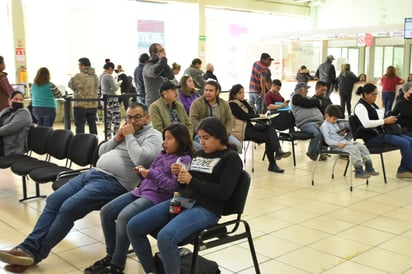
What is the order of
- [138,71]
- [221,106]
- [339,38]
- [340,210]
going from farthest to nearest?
[339,38], [138,71], [221,106], [340,210]

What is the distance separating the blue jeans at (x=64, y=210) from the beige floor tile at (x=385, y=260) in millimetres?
1782

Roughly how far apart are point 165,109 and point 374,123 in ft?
7.99

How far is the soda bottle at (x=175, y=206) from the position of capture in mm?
2770

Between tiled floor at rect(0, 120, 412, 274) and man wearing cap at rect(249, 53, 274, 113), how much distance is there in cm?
344

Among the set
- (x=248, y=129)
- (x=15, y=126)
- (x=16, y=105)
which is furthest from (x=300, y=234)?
(x=16, y=105)

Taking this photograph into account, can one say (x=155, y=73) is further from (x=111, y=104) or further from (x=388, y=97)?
(x=388, y=97)

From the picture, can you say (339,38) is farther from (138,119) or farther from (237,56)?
(138,119)

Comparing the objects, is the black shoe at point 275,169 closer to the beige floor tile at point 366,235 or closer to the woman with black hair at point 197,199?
the beige floor tile at point 366,235

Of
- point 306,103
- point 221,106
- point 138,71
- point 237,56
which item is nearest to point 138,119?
point 221,106

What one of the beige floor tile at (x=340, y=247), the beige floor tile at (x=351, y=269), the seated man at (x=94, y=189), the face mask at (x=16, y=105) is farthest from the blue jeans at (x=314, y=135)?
the face mask at (x=16, y=105)

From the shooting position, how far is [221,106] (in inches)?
219

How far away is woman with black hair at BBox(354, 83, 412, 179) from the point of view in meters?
5.64

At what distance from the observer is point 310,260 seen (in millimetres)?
3414

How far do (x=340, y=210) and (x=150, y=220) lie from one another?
8.13 ft
